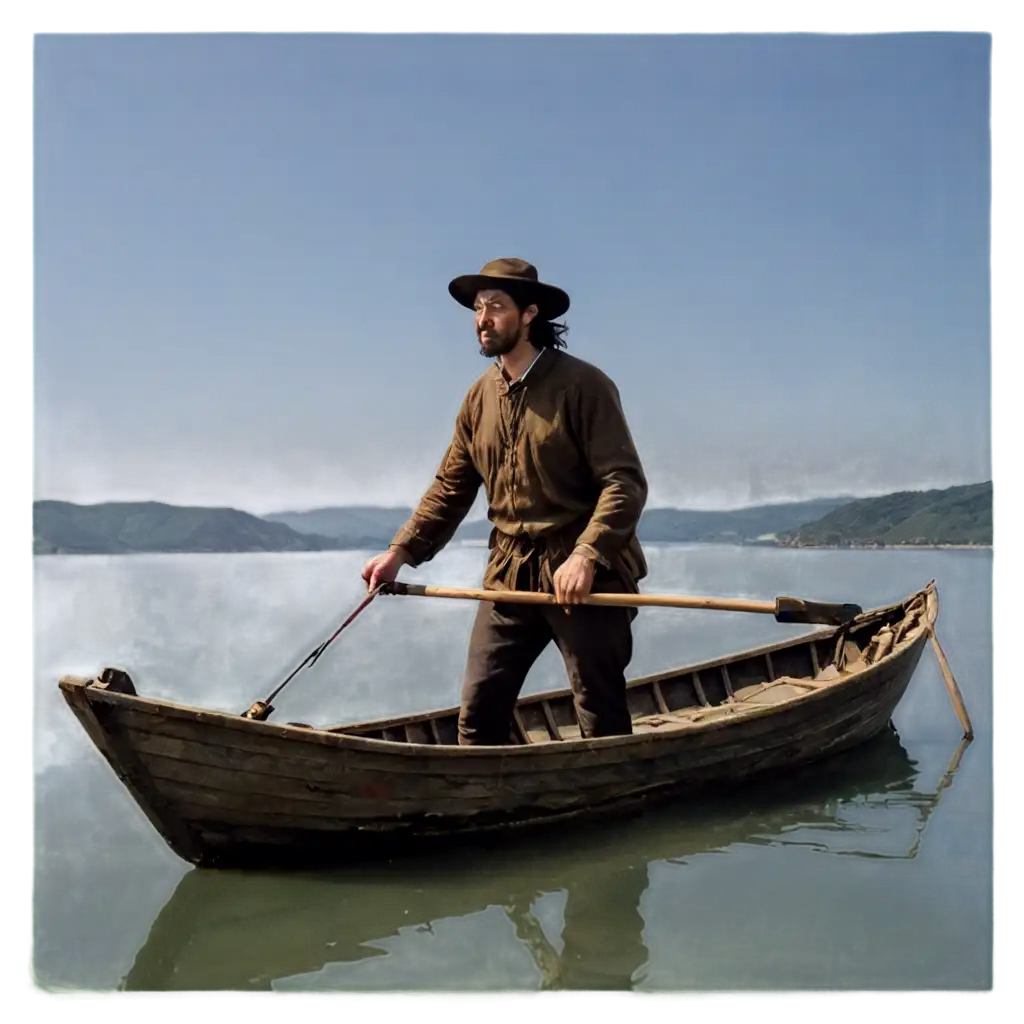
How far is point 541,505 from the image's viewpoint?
444 cm

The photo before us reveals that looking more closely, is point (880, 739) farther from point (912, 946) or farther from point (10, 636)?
point (10, 636)

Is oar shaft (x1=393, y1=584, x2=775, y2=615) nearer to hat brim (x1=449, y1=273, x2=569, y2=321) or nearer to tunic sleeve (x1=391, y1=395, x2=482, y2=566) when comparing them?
tunic sleeve (x1=391, y1=395, x2=482, y2=566)

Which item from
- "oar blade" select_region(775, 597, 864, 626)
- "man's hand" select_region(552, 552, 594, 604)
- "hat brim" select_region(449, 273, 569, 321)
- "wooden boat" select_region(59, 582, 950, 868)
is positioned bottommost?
"wooden boat" select_region(59, 582, 950, 868)

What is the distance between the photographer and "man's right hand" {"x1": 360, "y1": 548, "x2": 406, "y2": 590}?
465 cm

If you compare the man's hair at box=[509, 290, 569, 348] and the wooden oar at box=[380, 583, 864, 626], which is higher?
the man's hair at box=[509, 290, 569, 348]

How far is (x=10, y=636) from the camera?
11.6ft

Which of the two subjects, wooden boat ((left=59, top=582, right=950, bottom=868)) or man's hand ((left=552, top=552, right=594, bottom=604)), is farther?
man's hand ((left=552, top=552, right=594, bottom=604))

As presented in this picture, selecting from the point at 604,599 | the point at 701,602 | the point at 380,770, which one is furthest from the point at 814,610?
the point at 380,770

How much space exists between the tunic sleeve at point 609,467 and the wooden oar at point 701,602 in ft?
0.83

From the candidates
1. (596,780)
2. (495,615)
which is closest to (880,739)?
(596,780)

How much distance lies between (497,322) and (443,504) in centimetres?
91

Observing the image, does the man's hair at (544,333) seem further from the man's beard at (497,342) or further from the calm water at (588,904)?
the calm water at (588,904)

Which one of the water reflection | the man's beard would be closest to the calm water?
the water reflection

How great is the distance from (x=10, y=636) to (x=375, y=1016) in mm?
1695
